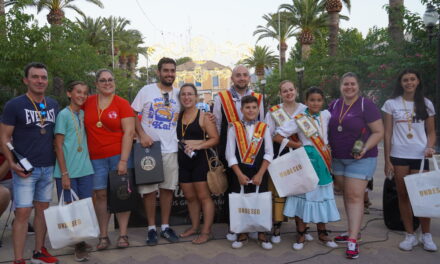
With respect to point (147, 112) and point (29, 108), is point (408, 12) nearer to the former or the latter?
point (147, 112)

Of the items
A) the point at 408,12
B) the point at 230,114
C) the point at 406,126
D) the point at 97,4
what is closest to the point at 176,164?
the point at 230,114

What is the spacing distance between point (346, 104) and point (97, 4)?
924 inches

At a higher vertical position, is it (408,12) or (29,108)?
(408,12)

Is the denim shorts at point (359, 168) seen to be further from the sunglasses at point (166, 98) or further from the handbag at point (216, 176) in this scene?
the sunglasses at point (166, 98)

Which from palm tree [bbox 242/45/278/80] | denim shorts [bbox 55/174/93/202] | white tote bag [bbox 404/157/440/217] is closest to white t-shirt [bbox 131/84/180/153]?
denim shorts [bbox 55/174/93/202]

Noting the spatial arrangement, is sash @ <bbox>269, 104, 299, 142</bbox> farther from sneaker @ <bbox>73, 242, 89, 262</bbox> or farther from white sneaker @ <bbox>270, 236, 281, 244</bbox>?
sneaker @ <bbox>73, 242, 89, 262</bbox>

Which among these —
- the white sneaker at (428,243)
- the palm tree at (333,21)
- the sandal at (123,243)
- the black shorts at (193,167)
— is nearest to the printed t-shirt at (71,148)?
the sandal at (123,243)

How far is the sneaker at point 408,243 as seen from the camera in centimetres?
426

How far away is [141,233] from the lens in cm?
516

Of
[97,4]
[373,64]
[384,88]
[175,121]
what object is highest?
[97,4]

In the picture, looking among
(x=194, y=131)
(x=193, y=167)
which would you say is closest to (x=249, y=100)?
(x=194, y=131)

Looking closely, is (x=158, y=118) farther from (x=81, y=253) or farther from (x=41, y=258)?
(x=41, y=258)

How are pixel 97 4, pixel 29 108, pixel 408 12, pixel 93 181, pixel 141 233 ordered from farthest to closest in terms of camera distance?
1. pixel 97 4
2. pixel 408 12
3. pixel 141 233
4. pixel 93 181
5. pixel 29 108

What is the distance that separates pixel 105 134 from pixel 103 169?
0.41 m
